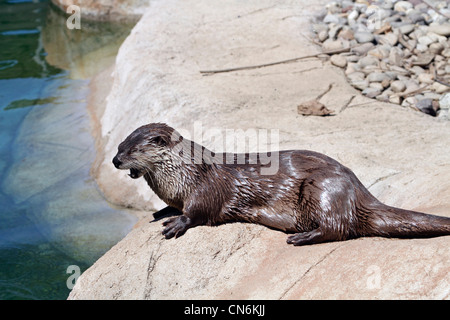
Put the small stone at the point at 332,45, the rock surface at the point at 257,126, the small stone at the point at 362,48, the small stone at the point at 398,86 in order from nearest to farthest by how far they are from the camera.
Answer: the rock surface at the point at 257,126 < the small stone at the point at 398,86 < the small stone at the point at 362,48 < the small stone at the point at 332,45

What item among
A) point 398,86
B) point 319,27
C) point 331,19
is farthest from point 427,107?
point 331,19

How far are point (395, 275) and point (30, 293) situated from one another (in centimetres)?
315

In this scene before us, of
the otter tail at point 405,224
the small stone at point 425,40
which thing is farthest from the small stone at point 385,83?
the otter tail at point 405,224

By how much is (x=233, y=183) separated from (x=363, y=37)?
4.64 metres

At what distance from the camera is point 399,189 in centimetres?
384

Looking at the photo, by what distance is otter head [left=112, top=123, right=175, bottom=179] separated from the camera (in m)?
3.42

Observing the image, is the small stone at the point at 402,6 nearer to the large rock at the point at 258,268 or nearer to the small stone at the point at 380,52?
the small stone at the point at 380,52

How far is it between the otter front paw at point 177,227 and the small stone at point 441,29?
5.38m

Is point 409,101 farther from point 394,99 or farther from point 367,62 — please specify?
point 367,62

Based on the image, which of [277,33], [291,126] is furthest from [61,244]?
[277,33]

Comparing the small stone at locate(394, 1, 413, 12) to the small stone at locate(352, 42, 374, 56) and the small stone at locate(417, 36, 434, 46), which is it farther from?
the small stone at locate(352, 42, 374, 56)

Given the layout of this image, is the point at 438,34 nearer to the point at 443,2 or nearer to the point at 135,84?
the point at 443,2

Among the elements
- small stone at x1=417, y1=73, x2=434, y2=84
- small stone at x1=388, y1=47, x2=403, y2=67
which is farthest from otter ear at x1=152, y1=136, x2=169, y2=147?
small stone at x1=388, y1=47, x2=403, y2=67

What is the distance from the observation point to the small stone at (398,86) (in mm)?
6250
